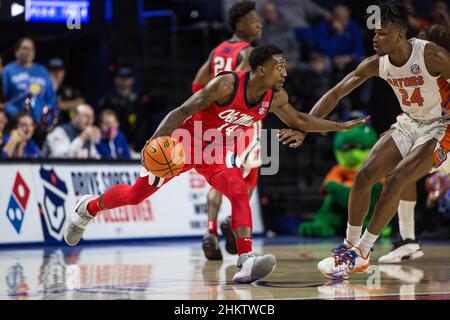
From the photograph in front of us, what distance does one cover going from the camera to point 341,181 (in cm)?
1236

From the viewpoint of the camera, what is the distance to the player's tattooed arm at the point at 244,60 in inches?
336

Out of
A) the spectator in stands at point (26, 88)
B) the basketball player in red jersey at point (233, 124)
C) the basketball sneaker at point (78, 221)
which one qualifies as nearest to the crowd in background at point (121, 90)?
the spectator in stands at point (26, 88)

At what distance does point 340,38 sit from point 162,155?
345 inches

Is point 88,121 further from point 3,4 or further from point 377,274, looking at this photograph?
point 377,274

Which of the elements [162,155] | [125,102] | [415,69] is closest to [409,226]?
[415,69]

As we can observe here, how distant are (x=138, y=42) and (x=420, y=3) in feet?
18.0

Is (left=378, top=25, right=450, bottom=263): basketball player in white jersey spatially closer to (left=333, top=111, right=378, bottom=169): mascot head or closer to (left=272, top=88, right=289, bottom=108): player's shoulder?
(left=272, top=88, right=289, bottom=108): player's shoulder

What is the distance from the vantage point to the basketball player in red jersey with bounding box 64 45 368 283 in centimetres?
644

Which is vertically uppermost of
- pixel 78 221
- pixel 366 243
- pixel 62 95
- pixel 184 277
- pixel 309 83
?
pixel 309 83

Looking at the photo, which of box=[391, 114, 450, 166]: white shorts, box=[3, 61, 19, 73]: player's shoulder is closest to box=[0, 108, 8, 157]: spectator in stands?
box=[3, 61, 19, 73]: player's shoulder

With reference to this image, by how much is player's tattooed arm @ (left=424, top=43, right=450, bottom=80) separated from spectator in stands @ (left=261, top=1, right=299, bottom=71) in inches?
286

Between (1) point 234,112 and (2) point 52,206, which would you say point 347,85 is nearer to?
(1) point 234,112

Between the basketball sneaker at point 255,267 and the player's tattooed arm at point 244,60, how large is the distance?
2.69 m

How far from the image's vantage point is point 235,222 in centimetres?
644
